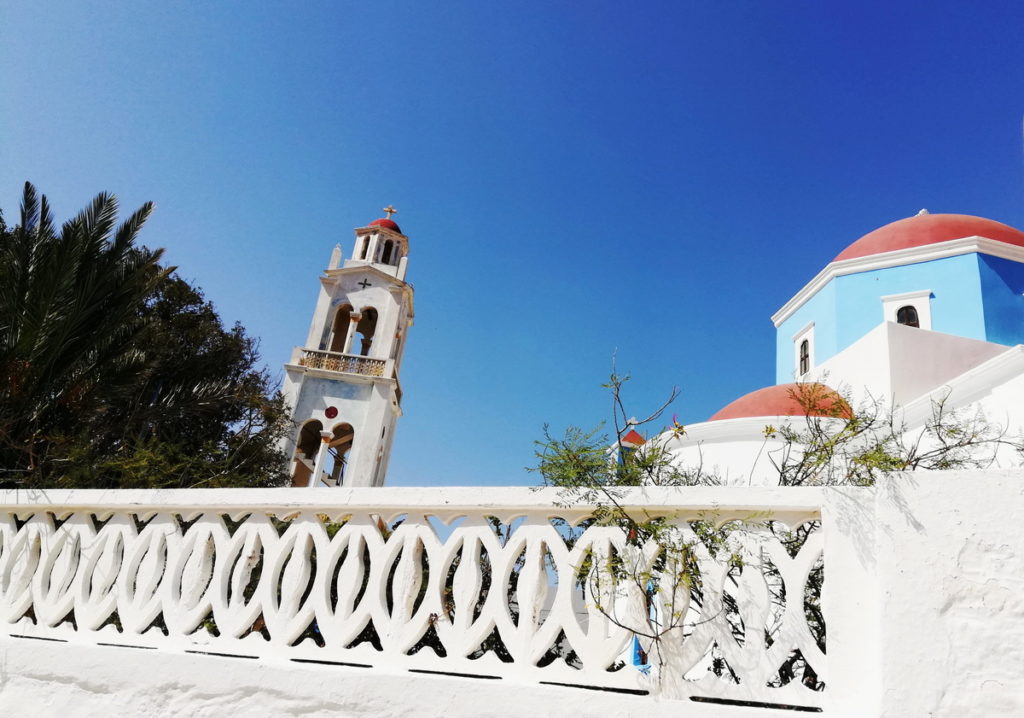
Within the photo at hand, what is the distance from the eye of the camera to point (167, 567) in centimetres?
296

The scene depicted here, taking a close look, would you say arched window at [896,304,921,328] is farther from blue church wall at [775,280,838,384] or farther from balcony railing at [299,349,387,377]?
balcony railing at [299,349,387,377]

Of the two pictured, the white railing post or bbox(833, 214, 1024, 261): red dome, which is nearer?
the white railing post

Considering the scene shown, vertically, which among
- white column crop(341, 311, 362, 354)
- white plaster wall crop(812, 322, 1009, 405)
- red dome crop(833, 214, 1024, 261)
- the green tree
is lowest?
the green tree

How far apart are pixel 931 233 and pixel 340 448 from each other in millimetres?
14781

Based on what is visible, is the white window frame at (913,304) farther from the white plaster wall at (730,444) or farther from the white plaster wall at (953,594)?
the white plaster wall at (953,594)

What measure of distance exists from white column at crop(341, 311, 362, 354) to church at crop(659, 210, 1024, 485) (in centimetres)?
983

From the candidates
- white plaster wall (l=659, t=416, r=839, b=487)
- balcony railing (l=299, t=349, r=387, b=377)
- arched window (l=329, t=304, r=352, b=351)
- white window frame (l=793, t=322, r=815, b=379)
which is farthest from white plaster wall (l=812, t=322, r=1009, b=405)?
arched window (l=329, t=304, r=352, b=351)

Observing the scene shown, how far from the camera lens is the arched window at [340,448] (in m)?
16.5

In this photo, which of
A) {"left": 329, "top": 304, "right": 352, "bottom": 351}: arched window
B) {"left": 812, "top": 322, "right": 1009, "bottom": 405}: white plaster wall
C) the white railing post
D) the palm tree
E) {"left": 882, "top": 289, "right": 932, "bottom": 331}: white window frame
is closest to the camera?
the white railing post

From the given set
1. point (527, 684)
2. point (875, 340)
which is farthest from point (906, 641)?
point (875, 340)

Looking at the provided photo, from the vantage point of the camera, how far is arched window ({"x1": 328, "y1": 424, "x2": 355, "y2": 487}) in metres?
16.5

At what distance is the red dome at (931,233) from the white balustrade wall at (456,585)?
14563mm

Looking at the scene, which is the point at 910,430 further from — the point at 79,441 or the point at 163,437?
the point at 163,437

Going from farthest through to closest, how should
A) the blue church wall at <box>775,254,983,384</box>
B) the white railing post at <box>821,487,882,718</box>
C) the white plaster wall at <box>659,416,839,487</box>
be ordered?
the blue church wall at <box>775,254,983,384</box> → the white plaster wall at <box>659,416,839,487</box> → the white railing post at <box>821,487,882,718</box>
